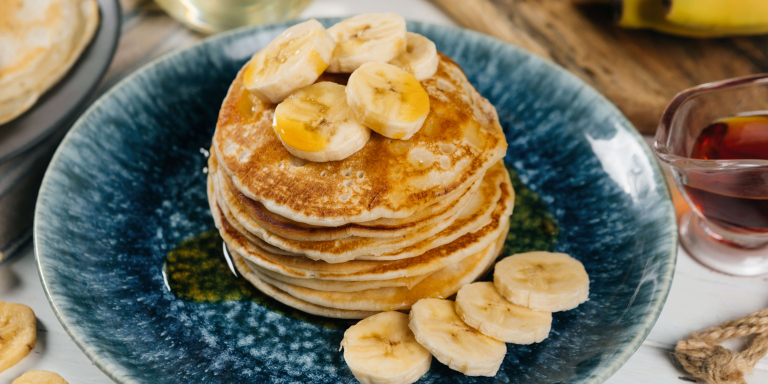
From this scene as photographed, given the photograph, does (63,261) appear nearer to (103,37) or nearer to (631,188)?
(103,37)

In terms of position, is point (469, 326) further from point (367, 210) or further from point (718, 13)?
point (718, 13)

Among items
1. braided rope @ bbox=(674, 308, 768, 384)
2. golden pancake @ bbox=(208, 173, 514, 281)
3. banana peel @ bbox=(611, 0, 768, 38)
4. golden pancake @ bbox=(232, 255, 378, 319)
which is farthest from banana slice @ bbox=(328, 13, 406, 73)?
banana peel @ bbox=(611, 0, 768, 38)

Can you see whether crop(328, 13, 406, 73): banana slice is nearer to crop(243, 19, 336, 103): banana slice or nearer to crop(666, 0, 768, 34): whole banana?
crop(243, 19, 336, 103): banana slice

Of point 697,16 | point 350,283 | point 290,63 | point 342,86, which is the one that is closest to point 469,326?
point 350,283

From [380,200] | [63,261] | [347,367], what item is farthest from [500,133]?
[63,261]

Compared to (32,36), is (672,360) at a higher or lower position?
lower

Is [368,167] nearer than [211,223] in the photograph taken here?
Yes

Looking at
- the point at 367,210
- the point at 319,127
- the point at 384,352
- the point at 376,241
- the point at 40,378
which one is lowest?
the point at 40,378
